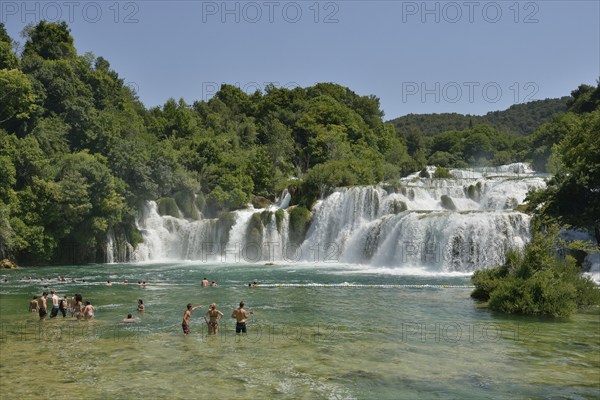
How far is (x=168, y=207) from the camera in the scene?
163ft

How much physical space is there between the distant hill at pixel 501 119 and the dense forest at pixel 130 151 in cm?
7150

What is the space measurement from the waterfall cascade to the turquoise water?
8.27 m

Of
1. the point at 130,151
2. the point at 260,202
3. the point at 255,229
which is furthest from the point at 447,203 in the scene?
the point at 130,151

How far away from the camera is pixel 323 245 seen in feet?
143

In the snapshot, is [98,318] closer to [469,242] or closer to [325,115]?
[469,242]

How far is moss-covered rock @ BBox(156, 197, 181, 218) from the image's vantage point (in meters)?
49.5

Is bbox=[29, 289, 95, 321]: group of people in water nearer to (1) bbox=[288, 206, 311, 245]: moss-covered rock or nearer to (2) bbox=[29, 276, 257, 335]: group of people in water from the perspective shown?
(2) bbox=[29, 276, 257, 335]: group of people in water

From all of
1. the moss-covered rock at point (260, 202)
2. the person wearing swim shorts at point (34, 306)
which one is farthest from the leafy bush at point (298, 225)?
the person wearing swim shorts at point (34, 306)

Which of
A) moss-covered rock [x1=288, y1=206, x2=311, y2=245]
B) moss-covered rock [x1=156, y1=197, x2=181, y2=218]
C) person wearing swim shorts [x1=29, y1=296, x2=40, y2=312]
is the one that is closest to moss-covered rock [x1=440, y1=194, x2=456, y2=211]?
moss-covered rock [x1=288, y1=206, x2=311, y2=245]

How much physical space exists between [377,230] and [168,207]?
2066 centimetres

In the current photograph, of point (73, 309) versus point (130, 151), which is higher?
point (130, 151)

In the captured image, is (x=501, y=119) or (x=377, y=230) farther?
(x=501, y=119)

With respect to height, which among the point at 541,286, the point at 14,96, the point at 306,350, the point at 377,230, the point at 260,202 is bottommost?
the point at 306,350

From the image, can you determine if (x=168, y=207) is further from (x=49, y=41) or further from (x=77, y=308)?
(x=77, y=308)
